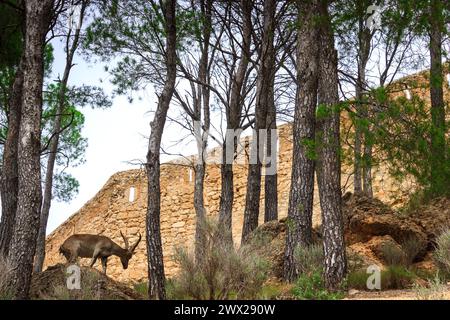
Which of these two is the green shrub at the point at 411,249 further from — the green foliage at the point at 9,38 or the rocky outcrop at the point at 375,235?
the green foliage at the point at 9,38

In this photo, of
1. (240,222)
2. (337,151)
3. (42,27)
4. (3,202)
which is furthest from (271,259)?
(240,222)

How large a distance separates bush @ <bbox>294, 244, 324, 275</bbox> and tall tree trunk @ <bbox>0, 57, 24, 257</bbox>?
4315 millimetres

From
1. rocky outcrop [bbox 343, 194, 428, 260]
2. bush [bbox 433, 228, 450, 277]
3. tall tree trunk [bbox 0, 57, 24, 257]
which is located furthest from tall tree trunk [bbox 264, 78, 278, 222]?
tall tree trunk [bbox 0, 57, 24, 257]

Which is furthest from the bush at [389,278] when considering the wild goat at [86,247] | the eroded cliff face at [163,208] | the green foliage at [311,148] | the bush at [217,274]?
the eroded cliff face at [163,208]

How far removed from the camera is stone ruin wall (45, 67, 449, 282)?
64.1 feet

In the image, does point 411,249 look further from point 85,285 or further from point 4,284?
point 4,284

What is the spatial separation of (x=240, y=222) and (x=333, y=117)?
10.6 metres

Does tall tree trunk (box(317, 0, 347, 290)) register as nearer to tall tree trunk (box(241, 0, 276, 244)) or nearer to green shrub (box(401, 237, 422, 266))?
green shrub (box(401, 237, 422, 266))

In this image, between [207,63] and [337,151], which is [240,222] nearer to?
[207,63]

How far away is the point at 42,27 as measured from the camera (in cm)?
841

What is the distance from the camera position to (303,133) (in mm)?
10180

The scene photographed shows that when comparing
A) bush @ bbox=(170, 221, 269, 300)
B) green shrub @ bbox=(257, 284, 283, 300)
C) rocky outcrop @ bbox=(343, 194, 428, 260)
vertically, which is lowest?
green shrub @ bbox=(257, 284, 283, 300)

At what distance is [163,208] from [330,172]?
42.8 ft

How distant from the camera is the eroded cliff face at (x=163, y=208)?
1956 centimetres
